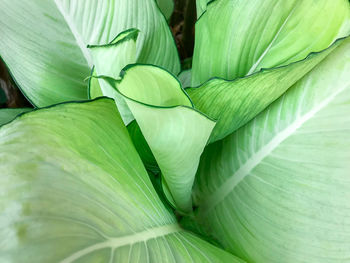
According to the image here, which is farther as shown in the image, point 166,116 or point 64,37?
point 64,37

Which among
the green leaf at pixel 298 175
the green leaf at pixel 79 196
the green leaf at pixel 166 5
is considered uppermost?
the green leaf at pixel 166 5

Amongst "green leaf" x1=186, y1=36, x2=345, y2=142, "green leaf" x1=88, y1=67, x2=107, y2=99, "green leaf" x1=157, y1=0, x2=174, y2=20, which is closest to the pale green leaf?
"green leaf" x1=88, y1=67, x2=107, y2=99

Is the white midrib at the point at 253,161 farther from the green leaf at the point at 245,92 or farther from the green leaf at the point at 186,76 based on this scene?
the green leaf at the point at 186,76

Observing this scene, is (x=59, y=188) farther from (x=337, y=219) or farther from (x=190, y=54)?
(x=190, y=54)

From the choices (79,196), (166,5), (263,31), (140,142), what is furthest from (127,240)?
(166,5)

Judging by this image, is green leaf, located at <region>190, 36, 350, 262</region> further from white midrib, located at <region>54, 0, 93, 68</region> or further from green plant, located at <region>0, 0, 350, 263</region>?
white midrib, located at <region>54, 0, 93, 68</region>

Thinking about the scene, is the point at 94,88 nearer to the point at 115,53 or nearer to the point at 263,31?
the point at 115,53

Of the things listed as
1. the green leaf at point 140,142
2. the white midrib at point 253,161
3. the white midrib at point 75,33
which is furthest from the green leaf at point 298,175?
the white midrib at point 75,33
